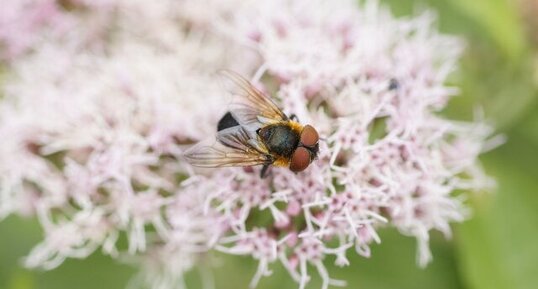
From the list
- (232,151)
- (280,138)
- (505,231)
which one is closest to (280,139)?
(280,138)

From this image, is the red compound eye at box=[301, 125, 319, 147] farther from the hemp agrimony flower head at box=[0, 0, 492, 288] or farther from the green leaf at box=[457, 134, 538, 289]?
the green leaf at box=[457, 134, 538, 289]

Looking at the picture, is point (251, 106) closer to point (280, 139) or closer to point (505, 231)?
point (280, 139)

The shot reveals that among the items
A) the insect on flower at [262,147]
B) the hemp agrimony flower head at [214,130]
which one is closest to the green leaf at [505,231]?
the hemp agrimony flower head at [214,130]

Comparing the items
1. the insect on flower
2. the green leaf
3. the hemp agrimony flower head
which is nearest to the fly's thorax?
the insect on flower

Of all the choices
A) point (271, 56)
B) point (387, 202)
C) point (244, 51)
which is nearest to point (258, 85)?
point (271, 56)

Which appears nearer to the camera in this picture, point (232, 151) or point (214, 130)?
point (232, 151)

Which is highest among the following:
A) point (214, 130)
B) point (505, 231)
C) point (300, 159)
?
point (505, 231)
